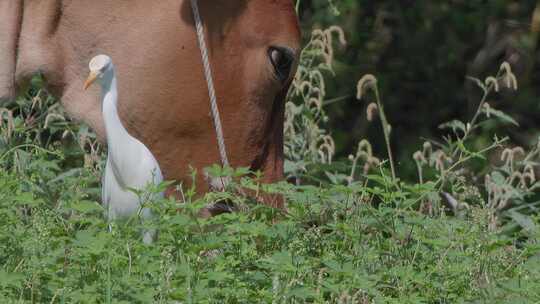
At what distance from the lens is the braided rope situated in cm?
439

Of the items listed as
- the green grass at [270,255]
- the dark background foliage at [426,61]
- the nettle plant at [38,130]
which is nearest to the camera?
the green grass at [270,255]

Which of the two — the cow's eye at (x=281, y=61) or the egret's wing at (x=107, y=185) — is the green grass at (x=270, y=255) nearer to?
the egret's wing at (x=107, y=185)

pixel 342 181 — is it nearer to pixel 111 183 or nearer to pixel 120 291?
pixel 111 183

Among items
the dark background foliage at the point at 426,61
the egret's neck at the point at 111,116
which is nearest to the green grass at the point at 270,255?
the egret's neck at the point at 111,116

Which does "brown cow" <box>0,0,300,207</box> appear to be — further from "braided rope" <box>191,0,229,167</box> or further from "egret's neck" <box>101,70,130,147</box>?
"egret's neck" <box>101,70,130,147</box>

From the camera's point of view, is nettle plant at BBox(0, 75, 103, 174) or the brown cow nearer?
the brown cow

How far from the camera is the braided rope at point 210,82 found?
439 centimetres

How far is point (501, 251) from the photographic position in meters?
3.78

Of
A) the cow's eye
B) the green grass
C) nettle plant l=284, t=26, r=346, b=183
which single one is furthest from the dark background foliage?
the green grass

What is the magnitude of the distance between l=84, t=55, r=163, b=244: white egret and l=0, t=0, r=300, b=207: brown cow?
0.94ft

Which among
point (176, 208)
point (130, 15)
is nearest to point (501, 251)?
point (176, 208)

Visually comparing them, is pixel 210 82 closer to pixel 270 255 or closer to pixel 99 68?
pixel 99 68

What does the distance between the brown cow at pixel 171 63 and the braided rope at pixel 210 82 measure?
0.02 m

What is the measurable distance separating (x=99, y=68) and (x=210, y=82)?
406mm
